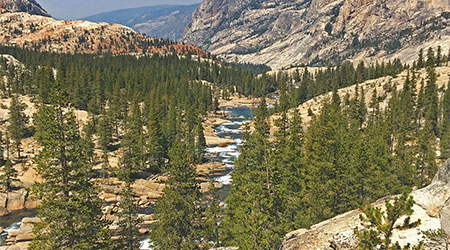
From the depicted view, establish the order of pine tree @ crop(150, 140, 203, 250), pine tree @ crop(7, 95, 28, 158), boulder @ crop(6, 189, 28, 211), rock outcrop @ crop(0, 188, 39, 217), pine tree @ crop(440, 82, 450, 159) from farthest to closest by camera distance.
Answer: pine tree @ crop(7, 95, 28, 158) < pine tree @ crop(440, 82, 450, 159) < boulder @ crop(6, 189, 28, 211) < rock outcrop @ crop(0, 188, 39, 217) < pine tree @ crop(150, 140, 203, 250)

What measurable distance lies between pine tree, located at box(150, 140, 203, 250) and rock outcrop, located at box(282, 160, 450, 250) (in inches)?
594

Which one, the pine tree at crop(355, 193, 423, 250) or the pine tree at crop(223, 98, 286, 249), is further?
the pine tree at crop(223, 98, 286, 249)

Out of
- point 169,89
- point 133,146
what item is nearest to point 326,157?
point 133,146

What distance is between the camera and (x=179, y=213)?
30594 mm

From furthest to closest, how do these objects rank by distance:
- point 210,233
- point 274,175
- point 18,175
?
point 18,175 < point 210,233 < point 274,175

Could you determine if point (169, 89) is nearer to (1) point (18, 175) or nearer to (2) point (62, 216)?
(1) point (18, 175)

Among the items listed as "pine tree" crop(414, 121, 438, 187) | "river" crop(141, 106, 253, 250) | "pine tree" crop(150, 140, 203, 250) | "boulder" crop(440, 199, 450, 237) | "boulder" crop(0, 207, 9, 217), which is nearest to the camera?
"boulder" crop(440, 199, 450, 237)

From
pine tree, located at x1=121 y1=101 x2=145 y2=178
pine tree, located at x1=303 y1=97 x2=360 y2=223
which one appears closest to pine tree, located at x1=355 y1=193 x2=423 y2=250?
pine tree, located at x1=303 y1=97 x2=360 y2=223

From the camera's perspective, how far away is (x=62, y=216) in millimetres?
22609

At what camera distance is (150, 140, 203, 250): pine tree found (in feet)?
101

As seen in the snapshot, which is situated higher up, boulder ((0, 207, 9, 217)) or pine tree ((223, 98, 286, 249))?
pine tree ((223, 98, 286, 249))

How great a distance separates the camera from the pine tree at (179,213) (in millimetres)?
30734

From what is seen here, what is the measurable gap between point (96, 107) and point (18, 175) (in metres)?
42.9

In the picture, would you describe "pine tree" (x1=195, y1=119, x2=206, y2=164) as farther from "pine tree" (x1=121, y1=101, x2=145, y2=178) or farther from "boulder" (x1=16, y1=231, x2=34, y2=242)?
"boulder" (x1=16, y1=231, x2=34, y2=242)
